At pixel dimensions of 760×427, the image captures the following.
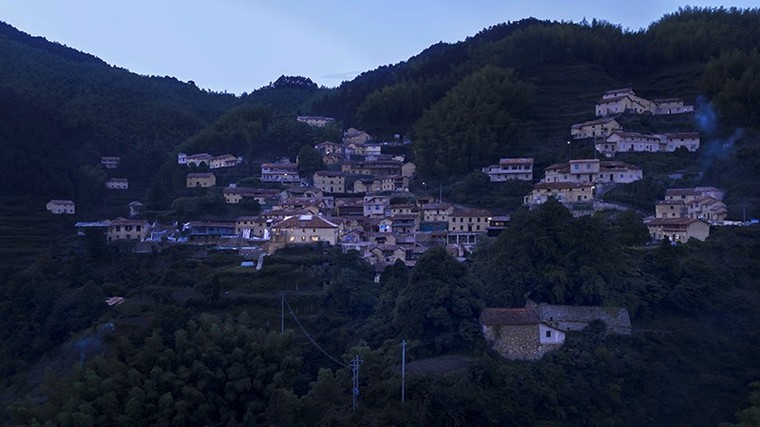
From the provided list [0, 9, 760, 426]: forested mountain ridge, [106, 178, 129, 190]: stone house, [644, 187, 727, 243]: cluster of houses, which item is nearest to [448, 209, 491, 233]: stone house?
[0, 9, 760, 426]: forested mountain ridge

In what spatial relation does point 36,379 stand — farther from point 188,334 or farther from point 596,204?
point 596,204

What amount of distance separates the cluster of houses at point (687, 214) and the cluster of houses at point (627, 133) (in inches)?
179

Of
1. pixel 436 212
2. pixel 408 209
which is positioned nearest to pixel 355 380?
pixel 436 212

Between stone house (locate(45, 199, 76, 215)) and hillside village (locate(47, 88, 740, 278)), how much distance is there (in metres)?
0.03

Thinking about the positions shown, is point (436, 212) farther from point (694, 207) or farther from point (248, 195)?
point (694, 207)

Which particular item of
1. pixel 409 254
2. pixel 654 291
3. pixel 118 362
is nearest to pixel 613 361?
pixel 654 291

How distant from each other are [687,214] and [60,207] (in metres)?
20.8

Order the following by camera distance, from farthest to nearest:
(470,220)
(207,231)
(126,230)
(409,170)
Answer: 1. (409,170)
2. (126,230)
3. (207,231)
4. (470,220)

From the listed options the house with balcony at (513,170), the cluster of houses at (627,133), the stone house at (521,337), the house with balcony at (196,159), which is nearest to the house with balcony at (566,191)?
the house with balcony at (513,170)

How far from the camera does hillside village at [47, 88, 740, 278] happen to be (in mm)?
20000

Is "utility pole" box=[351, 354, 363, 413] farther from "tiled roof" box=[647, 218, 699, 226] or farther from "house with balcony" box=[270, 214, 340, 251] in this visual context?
"tiled roof" box=[647, 218, 699, 226]

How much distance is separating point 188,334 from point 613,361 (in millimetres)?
7996

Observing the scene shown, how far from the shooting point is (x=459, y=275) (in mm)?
14367

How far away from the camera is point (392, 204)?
24.5 meters
